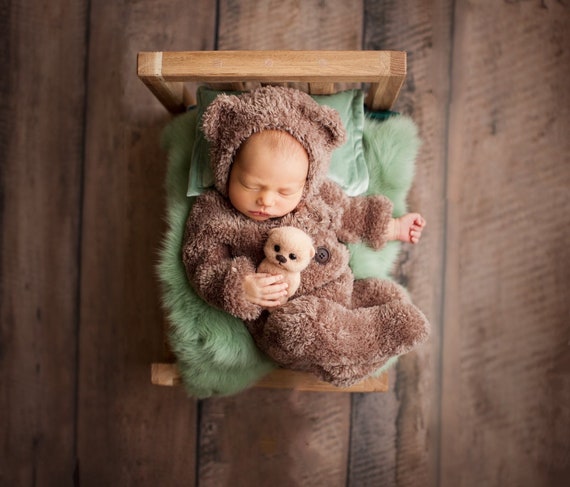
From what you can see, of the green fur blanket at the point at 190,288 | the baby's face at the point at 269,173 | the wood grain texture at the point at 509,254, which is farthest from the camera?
the wood grain texture at the point at 509,254

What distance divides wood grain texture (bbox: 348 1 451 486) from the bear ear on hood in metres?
0.39

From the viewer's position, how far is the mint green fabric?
1.01 meters

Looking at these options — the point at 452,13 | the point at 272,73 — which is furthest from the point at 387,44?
the point at 272,73

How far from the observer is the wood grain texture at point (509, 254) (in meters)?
1.19

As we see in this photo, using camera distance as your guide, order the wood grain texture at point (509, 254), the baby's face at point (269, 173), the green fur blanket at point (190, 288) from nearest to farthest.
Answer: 1. the baby's face at point (269, 173)
2. the green fur blanket at point (190, 288)
3. the wood grain texture at point (509, 254)

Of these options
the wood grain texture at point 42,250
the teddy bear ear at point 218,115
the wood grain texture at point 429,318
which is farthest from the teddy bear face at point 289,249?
the wood grain texture at point 42,250

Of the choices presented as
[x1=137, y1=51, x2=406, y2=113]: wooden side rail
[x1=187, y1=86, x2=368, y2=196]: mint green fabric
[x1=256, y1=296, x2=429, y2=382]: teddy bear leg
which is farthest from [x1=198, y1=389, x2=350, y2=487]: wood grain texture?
[x1=137, y1=51, x2=406, y2=113]: wooden side rail

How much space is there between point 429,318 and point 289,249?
527 mm

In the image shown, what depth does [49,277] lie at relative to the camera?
126 centimetres

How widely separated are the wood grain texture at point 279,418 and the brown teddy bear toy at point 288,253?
45 cm

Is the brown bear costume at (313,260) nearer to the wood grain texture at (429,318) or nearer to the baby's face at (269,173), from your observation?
the baby's face at (269,173)

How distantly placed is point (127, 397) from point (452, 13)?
1253 millimetres

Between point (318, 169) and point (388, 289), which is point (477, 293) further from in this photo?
point (318, 169)

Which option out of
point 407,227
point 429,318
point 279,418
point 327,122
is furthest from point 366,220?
point 279,418
